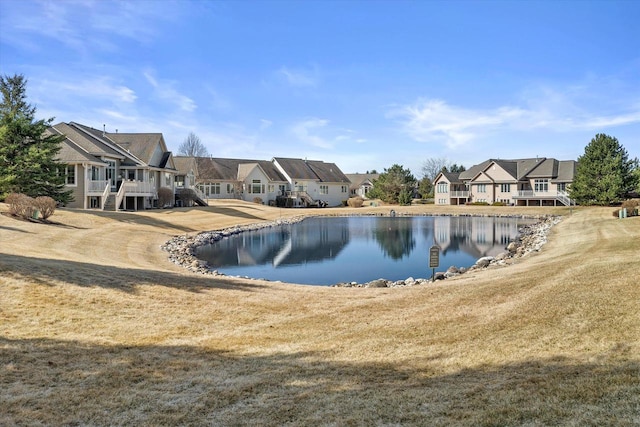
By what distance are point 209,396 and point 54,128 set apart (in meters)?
40.1

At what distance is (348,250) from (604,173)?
37966 mm

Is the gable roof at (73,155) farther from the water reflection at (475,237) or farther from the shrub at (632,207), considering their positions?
the shrub at (632,207)

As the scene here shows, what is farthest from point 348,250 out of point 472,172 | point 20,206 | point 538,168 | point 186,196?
point 472,172

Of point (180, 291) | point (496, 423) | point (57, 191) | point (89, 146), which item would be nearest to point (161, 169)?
point (89, 146)

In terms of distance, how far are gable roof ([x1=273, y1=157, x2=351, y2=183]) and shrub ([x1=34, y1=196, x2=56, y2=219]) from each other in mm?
46456

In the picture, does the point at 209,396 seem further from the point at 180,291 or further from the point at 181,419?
the point at 180,291

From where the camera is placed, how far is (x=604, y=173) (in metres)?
53.0

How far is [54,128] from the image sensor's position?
39188 mm

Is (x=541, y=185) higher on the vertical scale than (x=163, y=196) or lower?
higher

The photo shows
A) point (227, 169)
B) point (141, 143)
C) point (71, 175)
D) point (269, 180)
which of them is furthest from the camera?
point (269, 180)

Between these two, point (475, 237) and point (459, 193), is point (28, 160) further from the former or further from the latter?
point (459, 193)

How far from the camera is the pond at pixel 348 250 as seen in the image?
836 inches

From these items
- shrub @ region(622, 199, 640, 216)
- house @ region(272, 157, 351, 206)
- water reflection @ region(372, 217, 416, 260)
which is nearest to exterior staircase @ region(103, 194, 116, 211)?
water reflection @ region(372, 217, 416, 260)

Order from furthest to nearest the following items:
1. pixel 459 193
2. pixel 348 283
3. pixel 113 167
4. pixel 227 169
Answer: pixel 459 193
pixel 227 169
pixel 113 167
pixel 348 283
